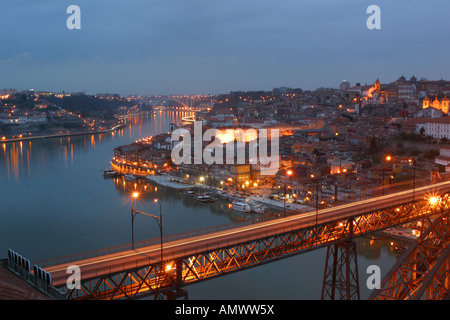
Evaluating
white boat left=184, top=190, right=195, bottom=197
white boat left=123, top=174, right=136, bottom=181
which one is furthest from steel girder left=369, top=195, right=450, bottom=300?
white boat left=123, top=174, right=136, bottom=181

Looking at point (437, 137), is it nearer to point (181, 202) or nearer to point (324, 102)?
point (181, 202)

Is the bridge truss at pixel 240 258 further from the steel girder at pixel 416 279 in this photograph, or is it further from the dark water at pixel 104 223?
the steel girder at pixel 416 279

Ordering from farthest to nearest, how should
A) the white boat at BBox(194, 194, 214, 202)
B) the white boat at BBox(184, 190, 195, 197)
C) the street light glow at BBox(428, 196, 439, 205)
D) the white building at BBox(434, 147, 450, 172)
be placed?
the white boat at BBox(184, 190, 195, 197)
the white building at BBox(434, 147, 450, 172)
the white boat at BBox(194, 194, 214, 202)
the street light glow at BBox(428, 196, 439, 205)

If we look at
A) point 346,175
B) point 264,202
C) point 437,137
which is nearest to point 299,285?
point 264,202


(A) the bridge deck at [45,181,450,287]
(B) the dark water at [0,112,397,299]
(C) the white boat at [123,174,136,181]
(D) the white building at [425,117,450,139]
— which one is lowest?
(B) the dark water at [0,112,397,299]

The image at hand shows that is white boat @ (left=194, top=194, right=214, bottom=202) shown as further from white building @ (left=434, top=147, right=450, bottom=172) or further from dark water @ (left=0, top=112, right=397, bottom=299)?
white building @ (left=434, top=147, right=450, bottom=172)

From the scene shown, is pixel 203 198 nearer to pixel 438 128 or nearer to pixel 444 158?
pixel 444 158
